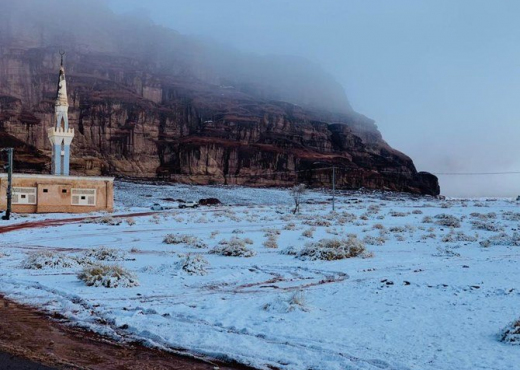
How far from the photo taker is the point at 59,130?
51.4 meters

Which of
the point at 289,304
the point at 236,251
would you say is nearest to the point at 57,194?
the point at 236,251

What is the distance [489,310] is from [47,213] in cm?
4239

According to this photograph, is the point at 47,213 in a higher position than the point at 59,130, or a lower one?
lower

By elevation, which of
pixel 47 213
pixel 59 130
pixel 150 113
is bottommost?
pixel 47 213

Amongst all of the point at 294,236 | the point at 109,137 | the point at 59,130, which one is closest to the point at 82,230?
the point at 294,236

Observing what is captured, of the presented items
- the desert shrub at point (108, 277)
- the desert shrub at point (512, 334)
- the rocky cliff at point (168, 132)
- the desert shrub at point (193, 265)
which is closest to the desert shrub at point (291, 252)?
the desert shrub at point (193, 265)

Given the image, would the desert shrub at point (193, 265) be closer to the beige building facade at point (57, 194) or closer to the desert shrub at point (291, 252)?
the desert shrub at point (291, 252)

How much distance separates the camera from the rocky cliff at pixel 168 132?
126m

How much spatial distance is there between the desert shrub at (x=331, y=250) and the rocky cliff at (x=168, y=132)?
100 meters

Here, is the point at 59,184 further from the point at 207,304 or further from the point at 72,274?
the point at 207,304

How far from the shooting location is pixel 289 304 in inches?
325

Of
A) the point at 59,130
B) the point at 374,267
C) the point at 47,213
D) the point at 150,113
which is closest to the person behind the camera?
the point at 374,267

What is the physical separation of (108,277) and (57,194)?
1480 inches

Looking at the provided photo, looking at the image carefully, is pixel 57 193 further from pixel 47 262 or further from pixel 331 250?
pixel 331 250
